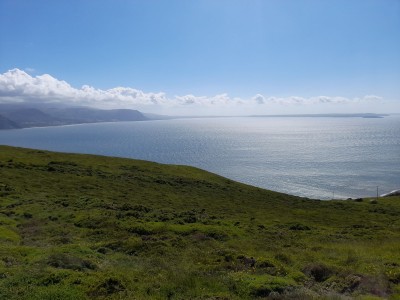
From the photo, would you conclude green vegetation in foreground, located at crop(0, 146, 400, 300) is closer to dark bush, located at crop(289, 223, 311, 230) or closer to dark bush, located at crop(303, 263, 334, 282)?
dark bush, located at crop(303, 263, 334, 282)

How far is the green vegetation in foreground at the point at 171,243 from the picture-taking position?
1362 centimetres

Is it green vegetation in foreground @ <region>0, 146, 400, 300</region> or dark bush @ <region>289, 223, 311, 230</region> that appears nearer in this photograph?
green vegetation in foreground @ <region>0, 146, 400, 300</region>

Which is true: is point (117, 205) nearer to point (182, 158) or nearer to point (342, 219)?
point (342, 219)

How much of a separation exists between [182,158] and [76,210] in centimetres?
14798

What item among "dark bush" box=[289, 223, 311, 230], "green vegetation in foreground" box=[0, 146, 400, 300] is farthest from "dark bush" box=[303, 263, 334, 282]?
"dark bush" box=[289, 223, 311, 230]

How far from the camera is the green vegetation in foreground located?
44.7 ft

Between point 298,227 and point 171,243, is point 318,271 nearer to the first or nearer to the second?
point 171,243

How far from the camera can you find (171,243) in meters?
23.2

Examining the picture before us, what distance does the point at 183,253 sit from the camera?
68.1 feet

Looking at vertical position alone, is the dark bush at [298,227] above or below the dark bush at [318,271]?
below

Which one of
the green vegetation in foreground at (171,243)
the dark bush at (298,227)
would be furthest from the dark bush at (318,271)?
the dark bush at (298,227)

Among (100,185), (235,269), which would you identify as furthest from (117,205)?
(235,269)

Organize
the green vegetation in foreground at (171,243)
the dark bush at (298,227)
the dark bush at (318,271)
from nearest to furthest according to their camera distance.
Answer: the green vegetation in foreground at (171,243) → the dark bush at (318,271) → the dark bush at (298,227)

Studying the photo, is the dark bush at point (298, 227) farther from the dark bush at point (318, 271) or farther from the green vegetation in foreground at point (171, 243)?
the dark bush at point (318, 271)
